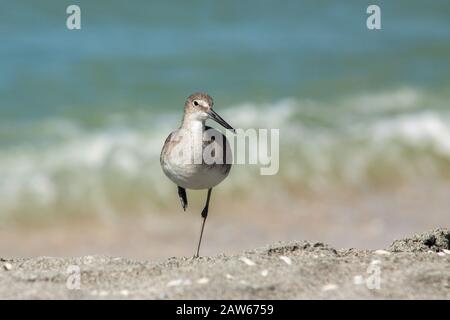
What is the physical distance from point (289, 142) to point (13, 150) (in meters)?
3.43

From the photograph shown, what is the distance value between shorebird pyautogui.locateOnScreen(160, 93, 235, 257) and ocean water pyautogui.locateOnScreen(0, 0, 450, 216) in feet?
13.8

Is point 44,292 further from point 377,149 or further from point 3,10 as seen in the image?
point 3,10

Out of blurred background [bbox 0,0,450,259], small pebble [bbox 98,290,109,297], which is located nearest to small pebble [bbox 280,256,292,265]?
small pebble [bbox 98,290,109,297]

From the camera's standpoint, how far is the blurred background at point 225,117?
10.7 metres

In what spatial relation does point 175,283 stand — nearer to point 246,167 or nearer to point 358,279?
point 358,279

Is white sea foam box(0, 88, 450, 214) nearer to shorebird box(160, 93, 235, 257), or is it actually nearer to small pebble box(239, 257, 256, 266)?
shorebird box(160, 93, 235, 257)

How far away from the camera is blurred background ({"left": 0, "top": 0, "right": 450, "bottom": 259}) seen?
35.2ft

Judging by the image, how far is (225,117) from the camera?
12656mm

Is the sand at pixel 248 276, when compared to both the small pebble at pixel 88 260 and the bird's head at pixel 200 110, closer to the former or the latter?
the small pebble at pixel 88 260

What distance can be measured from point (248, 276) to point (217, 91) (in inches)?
327

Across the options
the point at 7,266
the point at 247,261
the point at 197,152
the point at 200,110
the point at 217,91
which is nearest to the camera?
the point at 247,261

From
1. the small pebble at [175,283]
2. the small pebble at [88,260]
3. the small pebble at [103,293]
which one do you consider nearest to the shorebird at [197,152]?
the small pebble at [88,260]

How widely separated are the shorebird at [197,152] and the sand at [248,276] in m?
0.92

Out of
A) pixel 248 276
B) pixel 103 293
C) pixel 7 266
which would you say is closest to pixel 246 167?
pixel 7 266
